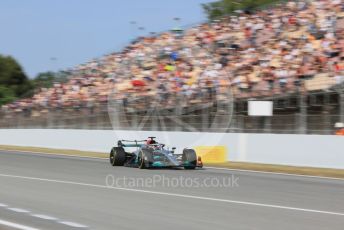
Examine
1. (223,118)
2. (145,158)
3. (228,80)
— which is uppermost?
(228,80)

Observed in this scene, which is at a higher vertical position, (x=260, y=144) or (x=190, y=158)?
(x=260, y=144)

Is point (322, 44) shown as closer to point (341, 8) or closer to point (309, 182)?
point (341, 8)

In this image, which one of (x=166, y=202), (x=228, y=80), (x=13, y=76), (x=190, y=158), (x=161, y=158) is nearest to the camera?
(x=166, y=202)

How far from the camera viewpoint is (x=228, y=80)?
21672mm

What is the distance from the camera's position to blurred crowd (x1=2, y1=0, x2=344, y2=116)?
19.3m

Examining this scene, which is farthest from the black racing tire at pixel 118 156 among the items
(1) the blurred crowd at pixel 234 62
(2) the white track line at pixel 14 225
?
(2) the white track line at pixel 14 225

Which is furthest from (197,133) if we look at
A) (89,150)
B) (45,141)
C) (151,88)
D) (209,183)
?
(45,141)

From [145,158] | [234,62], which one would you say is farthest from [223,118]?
[145,158]

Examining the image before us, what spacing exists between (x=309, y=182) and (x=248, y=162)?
5.77 m

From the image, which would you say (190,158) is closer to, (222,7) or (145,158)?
(145,158)

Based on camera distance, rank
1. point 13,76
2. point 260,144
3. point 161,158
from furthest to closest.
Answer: point 13,76, point 260,144, point 161,158

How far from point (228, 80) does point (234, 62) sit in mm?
1345

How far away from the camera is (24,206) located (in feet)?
27.9

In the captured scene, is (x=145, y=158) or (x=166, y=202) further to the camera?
(x=145, y=158)
